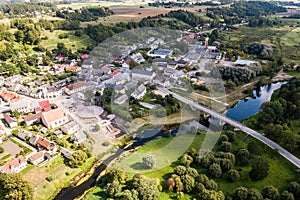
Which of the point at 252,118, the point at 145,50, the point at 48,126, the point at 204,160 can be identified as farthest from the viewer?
the point at 145,50

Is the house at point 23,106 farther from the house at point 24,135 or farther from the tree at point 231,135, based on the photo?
the tree at point 231,135

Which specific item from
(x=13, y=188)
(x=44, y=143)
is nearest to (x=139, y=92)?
(x=44, y=143)

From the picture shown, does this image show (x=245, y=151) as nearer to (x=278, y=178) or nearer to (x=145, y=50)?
(x=278, y=178)

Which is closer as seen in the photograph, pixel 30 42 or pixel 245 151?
pixel 245 151

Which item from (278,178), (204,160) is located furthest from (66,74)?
(278,178)

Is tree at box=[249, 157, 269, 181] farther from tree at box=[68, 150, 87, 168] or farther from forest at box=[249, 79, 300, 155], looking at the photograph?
tree at box=[68, 150, 87, 168]

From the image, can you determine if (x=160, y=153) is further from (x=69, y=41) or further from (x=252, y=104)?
(x=69, y=41)
